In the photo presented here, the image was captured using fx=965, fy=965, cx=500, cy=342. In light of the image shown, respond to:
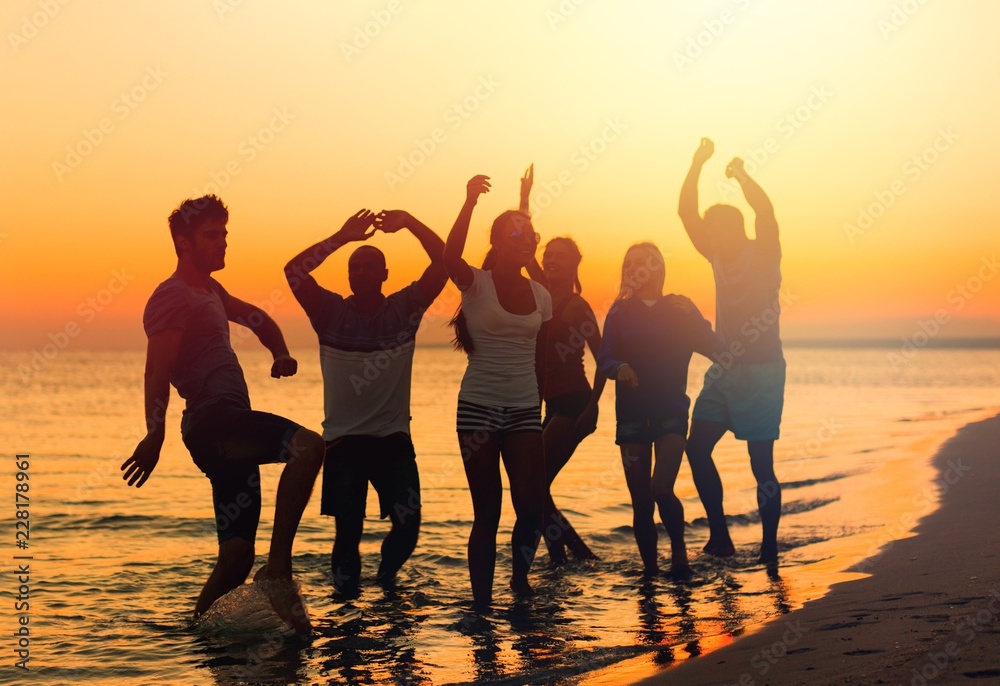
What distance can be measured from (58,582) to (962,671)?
6642mm

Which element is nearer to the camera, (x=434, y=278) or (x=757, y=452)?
(x=434, y=278)

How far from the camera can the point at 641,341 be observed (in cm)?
698

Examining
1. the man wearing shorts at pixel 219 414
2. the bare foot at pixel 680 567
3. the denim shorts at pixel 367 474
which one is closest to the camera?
the man wearing shorts at pixel 219 414

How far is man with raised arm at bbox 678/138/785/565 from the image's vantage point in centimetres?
732

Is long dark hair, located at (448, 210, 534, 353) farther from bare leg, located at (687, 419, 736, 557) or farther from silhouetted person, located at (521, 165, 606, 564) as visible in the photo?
bare leg, located at (687, 419, 736, 557)

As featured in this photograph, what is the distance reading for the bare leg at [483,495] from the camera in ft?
19.0

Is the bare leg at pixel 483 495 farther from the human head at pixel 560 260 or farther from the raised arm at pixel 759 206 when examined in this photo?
the raised arm at pixel 759 206

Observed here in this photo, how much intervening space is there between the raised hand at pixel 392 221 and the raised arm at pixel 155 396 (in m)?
1.33

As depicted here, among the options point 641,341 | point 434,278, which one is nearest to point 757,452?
point 641,341

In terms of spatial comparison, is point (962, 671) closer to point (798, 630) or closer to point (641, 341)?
point (798, 630)

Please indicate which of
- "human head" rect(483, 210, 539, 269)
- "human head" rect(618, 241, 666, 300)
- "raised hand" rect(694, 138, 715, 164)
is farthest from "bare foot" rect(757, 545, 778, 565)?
"human head" rect(483, 210, 539, 269)

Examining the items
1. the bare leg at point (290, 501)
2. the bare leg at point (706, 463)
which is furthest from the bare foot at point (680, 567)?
the bare leg at point (290, 501)

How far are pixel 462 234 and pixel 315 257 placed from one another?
107 cm

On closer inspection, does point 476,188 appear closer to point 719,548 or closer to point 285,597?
point 285,597
